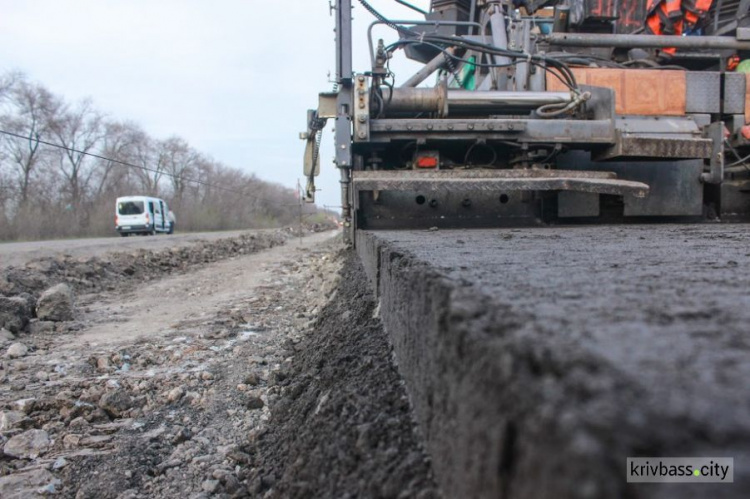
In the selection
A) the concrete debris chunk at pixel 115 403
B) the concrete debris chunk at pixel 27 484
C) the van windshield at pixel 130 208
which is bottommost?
the concrete debris chunk at pixel 27 484

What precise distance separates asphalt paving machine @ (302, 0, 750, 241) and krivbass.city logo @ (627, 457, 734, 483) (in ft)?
11.4

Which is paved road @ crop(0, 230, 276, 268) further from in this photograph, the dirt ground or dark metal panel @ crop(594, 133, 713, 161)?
dark metal panel @ crop(594, 133, 713, 161)

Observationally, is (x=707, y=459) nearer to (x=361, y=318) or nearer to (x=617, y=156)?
(x=361, y=318)

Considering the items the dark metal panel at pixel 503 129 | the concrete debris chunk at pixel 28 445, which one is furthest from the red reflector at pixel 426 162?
the concrete debris chunk at pixel 28 445

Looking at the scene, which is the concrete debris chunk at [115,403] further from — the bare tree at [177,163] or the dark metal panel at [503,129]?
the bare tree at [177,163]

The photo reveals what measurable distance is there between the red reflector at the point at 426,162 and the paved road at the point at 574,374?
3.27 m

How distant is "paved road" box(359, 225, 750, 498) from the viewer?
0.48m

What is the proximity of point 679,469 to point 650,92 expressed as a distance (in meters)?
5.31

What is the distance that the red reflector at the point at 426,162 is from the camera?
4559 millimetres

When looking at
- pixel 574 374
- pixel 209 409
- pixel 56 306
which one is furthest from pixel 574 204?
pixel 56 306

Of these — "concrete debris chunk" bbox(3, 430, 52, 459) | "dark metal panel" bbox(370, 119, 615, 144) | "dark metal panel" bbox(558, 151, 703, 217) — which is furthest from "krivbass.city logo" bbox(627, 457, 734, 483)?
"dark metal panel" bbox(558, 151, 703, 217)

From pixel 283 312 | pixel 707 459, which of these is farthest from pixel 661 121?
pixel 707 459

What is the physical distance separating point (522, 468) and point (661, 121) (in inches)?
203

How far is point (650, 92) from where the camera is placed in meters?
4.99
